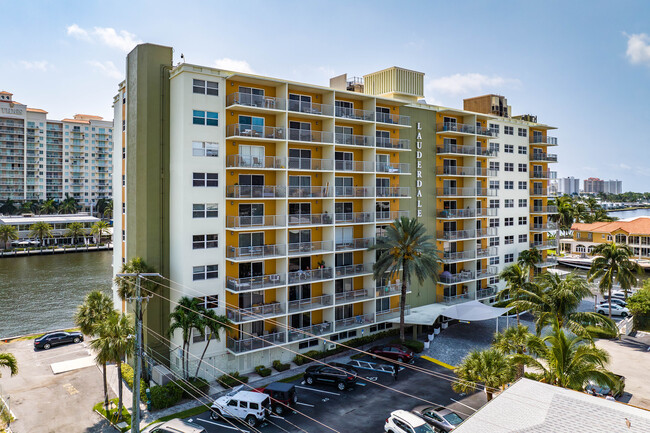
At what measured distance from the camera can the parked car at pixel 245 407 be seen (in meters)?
25.2

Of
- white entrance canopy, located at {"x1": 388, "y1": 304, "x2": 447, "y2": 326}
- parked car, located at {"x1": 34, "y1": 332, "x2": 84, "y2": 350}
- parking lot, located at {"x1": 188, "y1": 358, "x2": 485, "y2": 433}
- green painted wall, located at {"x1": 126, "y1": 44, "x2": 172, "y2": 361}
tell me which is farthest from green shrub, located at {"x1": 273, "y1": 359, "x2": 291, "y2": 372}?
parked car, located at {"x1": 34, "y1": 332, "x2": 84, "y2": 350}

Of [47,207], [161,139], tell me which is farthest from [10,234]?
[161,139]

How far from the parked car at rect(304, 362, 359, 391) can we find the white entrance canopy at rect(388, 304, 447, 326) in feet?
30.6

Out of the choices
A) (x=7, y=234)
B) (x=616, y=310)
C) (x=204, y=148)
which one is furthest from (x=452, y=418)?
(x=7, y=234)

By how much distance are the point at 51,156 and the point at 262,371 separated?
429 ft

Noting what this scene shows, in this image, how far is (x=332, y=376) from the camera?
1177 inches

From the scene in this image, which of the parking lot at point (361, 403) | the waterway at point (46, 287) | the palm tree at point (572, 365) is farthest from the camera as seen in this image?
the waterway at point (46, 287)

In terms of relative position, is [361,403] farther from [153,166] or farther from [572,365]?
[153,166]

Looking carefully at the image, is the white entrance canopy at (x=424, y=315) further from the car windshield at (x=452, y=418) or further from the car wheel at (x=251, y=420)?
the car wheel at (x=251, y=420)

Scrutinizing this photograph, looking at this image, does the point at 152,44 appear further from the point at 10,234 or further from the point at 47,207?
the point at 47,207

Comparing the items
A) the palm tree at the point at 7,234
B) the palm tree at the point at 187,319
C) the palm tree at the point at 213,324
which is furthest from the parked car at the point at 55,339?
the palm tree at the point at 7,234

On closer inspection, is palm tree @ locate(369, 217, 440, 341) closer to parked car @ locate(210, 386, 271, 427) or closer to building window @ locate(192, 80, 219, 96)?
parked car @ locate(210, 386, 271, 427)

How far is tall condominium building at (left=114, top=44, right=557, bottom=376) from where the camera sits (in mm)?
31156

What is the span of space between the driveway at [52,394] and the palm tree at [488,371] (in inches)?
792
